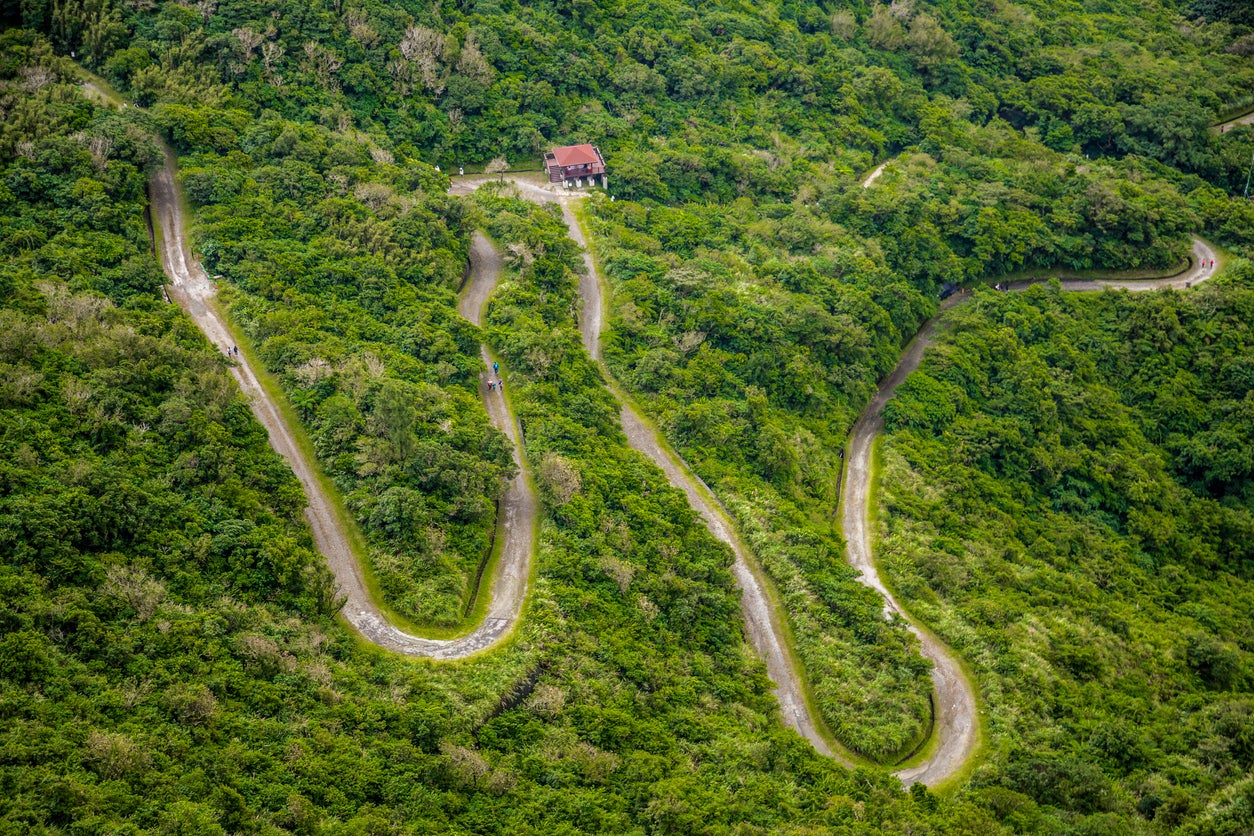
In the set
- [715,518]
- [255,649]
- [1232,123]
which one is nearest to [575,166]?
[715,518]

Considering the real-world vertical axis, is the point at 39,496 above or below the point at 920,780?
above

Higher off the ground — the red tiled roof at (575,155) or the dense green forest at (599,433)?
the red tiled roof at (575,155)

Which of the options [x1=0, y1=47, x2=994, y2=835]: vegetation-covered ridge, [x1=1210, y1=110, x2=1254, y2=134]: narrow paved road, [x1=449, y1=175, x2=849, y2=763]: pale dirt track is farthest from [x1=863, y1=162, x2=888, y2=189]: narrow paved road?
[x1=0, y1=47, x2=994, y2=835]: vegetation-covered ridge

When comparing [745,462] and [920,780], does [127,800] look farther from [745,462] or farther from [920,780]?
[745,462]

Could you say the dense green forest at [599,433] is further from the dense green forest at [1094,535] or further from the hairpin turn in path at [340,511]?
the hairpin turn in path at [340,511]

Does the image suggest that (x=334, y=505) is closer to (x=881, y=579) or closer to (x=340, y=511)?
(x=340, y=511)

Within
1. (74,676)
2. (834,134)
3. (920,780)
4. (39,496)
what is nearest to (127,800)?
(74,676)

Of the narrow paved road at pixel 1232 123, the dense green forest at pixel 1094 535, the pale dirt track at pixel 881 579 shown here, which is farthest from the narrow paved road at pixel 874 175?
the narrow paved road at pixel 1232 123
